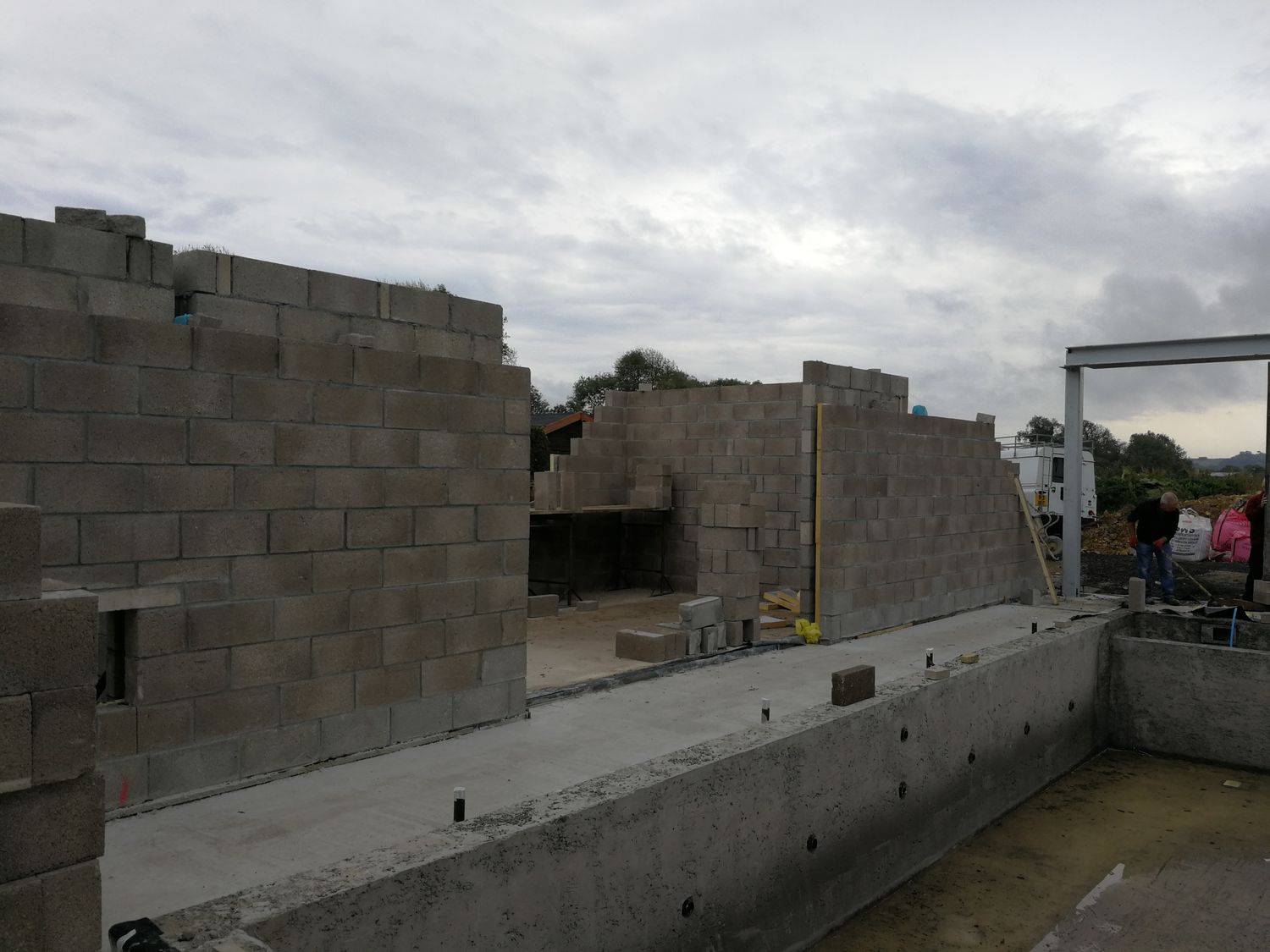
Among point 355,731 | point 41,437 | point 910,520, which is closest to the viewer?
point 41,437

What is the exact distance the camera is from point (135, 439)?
5.18m

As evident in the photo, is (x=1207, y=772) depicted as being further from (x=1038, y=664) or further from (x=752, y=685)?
Result: (x=752, y=685)

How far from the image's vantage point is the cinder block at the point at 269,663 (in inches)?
221

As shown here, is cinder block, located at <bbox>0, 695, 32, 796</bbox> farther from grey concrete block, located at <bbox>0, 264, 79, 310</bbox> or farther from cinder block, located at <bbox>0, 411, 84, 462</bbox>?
grey concrete block, located at <bbox>0, 264, 79, 310</bbox>

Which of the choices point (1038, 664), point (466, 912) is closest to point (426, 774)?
point (466, 912)

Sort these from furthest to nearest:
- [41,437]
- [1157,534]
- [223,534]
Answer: [1157,534] → [223,534] → [41,437]

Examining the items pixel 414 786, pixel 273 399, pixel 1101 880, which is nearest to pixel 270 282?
pixel 273 399

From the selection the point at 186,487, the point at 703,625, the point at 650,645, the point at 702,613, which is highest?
the point at 186,487

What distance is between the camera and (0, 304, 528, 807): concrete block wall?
5.01m

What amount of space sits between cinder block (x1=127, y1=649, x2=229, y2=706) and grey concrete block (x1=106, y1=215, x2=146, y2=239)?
7.70ft

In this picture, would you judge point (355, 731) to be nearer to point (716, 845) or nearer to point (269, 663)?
point (269, 663)

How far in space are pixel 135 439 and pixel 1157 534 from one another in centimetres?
1297

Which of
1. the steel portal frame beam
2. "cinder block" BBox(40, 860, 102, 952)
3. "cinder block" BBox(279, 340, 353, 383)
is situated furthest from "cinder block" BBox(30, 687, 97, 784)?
the steel portal frame beam

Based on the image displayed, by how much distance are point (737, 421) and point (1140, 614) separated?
5713 mm
